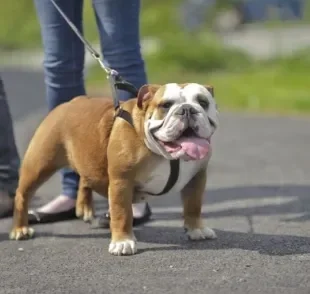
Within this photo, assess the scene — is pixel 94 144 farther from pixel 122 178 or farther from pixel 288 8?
pixel 288 8

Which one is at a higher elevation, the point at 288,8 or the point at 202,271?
the point at 202,271

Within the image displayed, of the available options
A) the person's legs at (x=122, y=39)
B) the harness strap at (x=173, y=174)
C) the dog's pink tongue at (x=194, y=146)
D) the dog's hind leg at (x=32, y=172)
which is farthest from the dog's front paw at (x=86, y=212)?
the dog's pink tongue at (x=194, y=146)

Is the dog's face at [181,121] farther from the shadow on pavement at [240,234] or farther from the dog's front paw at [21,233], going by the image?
the dog's front paw at [21,233]

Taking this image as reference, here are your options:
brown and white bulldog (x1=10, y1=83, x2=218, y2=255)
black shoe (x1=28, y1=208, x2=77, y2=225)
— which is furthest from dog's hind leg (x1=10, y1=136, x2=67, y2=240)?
black shoe (x1=28, y1=208, x2=77, y2=225)

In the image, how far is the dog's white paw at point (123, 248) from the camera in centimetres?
382

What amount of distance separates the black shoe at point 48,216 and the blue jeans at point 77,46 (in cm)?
11

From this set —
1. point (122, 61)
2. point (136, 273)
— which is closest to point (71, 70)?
point (122, 61)

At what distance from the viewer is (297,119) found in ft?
34.0

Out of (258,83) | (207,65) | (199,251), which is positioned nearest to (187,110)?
(199,251)

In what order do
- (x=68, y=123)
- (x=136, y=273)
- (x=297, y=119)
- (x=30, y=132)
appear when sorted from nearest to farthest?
1. (x=136, y=273)
2. (x=68, y=123)
3. (x=30, y=132)
4. (x=297, y=119)

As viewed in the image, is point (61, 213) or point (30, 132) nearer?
point (61, 213)

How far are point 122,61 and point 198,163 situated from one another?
880 mm

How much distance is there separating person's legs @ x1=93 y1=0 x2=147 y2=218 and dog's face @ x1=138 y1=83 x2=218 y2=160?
85 centimetres

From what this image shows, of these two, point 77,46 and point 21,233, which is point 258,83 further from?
point 21,233
